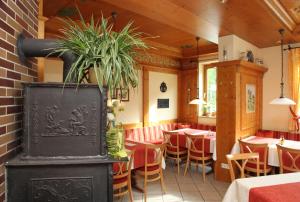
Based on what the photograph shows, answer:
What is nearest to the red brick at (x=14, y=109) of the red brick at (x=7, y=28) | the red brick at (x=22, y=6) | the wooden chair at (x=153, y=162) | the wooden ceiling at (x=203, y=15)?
the red brick at (x=7, y=28)

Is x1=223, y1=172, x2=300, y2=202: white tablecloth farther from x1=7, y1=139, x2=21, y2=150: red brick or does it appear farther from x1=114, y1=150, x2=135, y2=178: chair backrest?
x1=7, y1=139, x2=21, y2=150: red brick

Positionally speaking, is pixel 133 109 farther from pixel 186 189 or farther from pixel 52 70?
pixel 186 189

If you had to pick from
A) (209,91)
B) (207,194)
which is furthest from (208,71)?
(207,194)

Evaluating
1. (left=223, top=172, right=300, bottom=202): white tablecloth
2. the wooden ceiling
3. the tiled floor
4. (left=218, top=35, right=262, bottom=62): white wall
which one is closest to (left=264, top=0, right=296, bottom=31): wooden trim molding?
the wooden ceiling

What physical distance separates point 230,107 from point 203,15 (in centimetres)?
167

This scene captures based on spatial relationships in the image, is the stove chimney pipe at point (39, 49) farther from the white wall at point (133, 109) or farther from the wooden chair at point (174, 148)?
the white wall at point (133, 109)

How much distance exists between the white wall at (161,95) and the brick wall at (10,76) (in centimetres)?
424

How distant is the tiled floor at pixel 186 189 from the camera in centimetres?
340

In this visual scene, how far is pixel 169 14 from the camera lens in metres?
2.98

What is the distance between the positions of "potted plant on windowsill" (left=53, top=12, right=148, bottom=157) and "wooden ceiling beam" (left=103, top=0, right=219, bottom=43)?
114cm

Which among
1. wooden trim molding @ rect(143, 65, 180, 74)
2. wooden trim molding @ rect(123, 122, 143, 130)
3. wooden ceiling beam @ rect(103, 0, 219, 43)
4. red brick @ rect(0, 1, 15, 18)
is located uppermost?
wooden ceiling beam @ rect(103, 0, 219, 43)

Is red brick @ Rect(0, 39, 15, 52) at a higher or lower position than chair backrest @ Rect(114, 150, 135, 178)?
higher

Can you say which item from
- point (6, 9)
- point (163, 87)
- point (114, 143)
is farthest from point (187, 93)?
point (6, 9)

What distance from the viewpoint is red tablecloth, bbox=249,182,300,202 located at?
1714 millimetres
